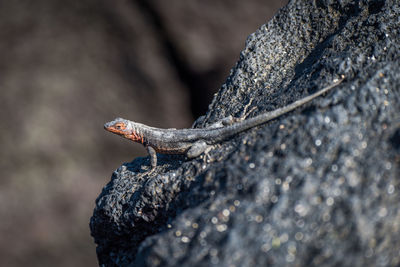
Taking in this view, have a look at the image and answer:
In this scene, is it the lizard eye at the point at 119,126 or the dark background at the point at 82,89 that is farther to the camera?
the dark background at the point at 82,89

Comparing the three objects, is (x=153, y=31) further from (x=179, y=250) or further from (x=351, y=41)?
(x=179, y=250)

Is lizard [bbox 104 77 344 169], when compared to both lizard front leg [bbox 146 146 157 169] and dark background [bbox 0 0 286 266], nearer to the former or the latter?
lizard front leg [bbox 146 146 157 169]

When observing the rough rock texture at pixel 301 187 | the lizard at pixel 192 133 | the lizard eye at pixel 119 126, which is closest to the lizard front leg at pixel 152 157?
the lizard at pixel 192 133

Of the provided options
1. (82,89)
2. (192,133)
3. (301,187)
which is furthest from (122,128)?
(82,89)

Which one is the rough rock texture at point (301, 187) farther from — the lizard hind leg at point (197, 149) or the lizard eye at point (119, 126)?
the lizard eye at point (119, 126)

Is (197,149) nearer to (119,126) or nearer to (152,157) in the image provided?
(152,157)

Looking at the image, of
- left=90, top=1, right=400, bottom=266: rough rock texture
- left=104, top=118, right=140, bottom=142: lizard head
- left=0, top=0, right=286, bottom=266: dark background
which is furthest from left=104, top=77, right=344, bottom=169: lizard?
left=0, top=0, right=286, bottom=266: dark background
